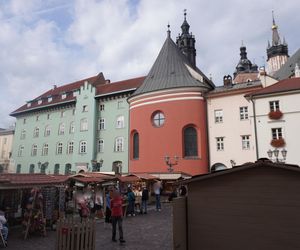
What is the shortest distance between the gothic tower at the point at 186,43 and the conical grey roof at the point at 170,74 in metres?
8.16

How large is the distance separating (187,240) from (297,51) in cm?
5899

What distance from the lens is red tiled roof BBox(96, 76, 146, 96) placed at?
133 ft

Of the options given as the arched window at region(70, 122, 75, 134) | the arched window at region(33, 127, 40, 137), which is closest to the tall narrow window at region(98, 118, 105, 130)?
the arched window at region(70, 122, 75, 134)

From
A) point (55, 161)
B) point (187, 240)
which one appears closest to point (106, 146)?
point (55, 161)

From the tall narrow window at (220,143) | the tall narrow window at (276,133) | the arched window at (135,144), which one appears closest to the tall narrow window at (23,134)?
the arched window at (135,144)

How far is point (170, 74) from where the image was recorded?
116 ft

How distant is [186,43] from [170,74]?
1425cm

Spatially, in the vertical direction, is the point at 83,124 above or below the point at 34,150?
above

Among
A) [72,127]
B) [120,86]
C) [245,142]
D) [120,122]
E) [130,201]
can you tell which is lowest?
[130,201]

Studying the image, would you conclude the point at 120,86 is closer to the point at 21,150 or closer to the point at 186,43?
the point at 186,43

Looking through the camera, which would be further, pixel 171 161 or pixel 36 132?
pixel 36 132

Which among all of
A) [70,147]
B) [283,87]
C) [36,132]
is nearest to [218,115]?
[283,87]

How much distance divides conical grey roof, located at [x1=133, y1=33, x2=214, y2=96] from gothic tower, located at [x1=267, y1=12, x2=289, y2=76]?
5280 cm

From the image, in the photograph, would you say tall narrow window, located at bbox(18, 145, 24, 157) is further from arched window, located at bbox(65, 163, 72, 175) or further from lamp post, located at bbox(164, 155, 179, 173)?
lamp post, located at bbox(164, 155, 179, 173)
